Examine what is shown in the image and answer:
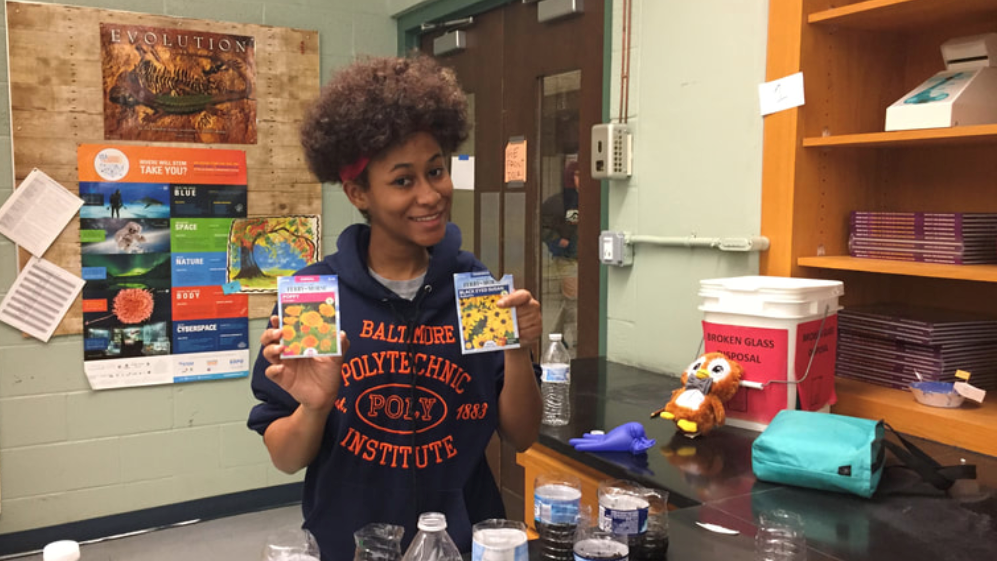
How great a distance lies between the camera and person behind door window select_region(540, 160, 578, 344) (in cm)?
296

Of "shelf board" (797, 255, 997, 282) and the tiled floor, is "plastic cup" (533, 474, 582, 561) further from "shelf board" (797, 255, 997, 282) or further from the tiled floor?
the tiled floor

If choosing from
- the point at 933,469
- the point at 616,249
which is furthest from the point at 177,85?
the point at 933,469

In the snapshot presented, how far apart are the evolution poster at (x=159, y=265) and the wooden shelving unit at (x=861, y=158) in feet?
8.26

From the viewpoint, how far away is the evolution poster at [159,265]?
3301 millimetres

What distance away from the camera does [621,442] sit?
177 cm

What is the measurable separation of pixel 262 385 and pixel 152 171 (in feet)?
7.98

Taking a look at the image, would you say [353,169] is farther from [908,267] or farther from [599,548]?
[908,267]

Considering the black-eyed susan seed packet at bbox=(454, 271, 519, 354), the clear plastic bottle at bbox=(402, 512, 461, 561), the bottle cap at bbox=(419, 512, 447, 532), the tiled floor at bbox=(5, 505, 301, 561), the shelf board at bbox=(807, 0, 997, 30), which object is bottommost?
the tiled floor at bbox=(5, 505, 301, 561)

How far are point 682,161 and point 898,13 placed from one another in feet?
2.41

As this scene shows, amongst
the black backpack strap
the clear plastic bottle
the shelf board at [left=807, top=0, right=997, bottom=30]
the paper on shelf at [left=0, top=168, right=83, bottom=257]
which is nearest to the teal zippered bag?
the black backpack strap

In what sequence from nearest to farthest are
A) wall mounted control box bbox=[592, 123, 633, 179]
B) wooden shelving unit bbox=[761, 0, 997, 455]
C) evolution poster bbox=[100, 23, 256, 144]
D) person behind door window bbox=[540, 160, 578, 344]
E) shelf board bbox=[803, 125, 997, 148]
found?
1. shelf board bbox=[803, 125, 997, 148]
2. wooden shelving unit bbox=[761, 0, 997, 455]
3. wall mounted control box bbox=[592, 123, 633, 179]
4. person behind door window bbox=[540, 160, 578, 344]
5. evolution poster bbox=[100, 23, 256, 144]

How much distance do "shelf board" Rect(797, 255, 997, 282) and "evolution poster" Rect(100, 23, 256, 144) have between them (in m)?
2.66

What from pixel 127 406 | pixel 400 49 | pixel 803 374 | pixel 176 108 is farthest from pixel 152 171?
pixel 803 374

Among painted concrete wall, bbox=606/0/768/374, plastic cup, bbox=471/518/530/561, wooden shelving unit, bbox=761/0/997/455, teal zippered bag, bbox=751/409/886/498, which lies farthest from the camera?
painted concrete wall, bbox=606/0/768/374
